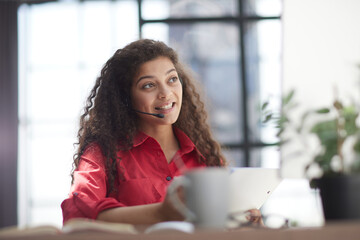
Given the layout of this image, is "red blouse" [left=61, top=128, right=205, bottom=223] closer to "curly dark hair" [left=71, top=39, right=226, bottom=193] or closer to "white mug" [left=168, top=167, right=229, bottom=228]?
"curly dark hair" [left=71, top=39, right=226, bottom=193]

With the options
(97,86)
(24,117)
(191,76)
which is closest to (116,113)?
(97,86)

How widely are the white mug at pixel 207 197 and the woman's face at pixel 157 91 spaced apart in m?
1.08

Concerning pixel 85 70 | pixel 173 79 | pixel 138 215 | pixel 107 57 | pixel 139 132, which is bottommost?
pixel 138 215

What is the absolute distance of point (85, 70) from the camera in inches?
189

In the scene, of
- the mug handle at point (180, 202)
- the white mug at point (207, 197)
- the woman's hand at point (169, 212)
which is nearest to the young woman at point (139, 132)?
the woman's hand at point (169, 212)

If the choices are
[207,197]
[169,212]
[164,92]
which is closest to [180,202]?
[207,197]

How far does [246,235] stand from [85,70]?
4278 mm

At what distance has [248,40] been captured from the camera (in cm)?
450

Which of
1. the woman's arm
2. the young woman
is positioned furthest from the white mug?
the young woman

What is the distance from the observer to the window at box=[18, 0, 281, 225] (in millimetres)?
4406

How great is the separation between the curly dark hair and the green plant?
91 centimetres

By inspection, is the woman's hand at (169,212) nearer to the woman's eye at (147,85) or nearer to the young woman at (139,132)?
the young woman at (139,132)

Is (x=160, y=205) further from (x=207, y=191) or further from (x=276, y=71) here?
(x=276, y=71)

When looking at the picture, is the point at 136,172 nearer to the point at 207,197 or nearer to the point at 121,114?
the point at 121,114
